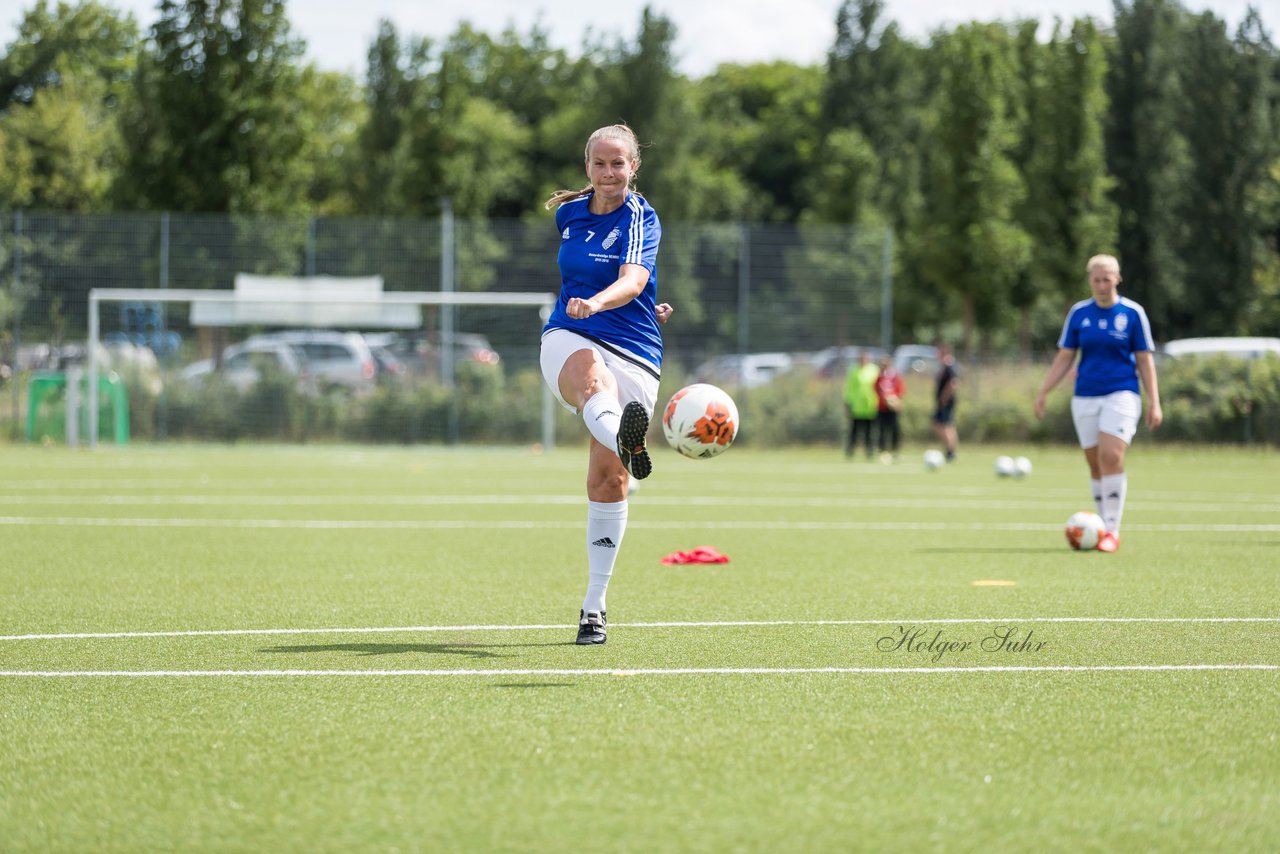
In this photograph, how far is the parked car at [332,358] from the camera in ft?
98.0

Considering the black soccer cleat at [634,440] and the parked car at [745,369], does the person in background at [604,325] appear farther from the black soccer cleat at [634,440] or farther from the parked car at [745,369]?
the parked car at [745,369]

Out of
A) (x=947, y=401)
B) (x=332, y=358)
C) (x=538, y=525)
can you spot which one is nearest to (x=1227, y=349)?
(x=947, y=401)

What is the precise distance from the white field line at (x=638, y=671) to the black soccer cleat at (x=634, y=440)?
2.52ft

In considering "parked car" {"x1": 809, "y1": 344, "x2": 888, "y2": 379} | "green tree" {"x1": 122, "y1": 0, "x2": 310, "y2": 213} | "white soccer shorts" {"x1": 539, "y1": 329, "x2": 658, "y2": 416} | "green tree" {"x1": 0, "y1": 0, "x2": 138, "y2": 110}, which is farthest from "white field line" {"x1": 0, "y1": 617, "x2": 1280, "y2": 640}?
"green tree" {"x1": 0, "y1": 0, "x2": 138, "y2": 110}

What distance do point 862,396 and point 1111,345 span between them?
16264 millimetres

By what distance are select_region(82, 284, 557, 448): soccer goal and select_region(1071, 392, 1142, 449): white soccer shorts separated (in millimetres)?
17853

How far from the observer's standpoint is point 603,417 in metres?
6.61

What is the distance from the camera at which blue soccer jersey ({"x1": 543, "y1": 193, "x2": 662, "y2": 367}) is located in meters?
6.98

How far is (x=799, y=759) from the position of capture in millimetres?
4684

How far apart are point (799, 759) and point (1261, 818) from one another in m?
1.26

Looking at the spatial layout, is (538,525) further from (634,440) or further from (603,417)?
(634,440)

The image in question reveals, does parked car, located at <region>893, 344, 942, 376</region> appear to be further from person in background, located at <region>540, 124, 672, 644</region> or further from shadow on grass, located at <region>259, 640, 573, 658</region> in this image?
shadow on grass, located at <region>259, 640, 573, 658</region>

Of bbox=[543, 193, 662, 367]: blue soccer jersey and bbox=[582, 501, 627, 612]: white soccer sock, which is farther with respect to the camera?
bbox=[582, 501, 627, 612]: white soccer sock

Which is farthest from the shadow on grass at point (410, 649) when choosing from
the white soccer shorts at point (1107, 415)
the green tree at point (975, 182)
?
the green tree at point (975, 182)
